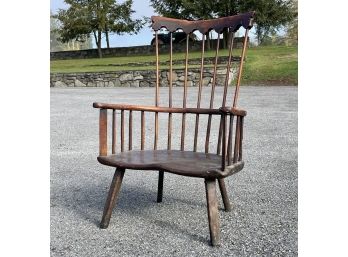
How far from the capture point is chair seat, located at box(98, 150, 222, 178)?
217 cm

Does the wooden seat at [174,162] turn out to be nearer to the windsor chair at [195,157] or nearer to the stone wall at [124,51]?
the windsor chair at [195,157]

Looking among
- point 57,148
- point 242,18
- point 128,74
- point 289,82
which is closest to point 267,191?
point 242,18

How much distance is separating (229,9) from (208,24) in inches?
774

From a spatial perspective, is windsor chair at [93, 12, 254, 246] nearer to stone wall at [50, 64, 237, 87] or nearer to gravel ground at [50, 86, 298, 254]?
gravel ground at [50, 86, 298, 254]

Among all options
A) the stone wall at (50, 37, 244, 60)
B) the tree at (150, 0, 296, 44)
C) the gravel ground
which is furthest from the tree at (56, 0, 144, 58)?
the gravel ground

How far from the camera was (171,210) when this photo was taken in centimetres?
284

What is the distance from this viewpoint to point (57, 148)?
4902 millimetres

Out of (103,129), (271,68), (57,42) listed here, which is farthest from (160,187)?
(57,42)

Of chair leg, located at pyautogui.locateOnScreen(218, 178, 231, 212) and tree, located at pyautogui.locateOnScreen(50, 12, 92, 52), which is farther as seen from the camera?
tree, located at pyautogui.locateOnScreen(50, 12, 92, 52)

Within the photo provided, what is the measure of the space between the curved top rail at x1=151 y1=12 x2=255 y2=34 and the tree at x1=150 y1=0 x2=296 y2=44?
18948 millimetres

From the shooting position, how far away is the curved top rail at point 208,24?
9.00ft

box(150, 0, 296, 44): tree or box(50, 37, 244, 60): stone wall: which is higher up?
box(150, 0, 296, 44): tree

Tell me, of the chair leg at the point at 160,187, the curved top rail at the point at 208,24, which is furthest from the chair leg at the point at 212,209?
the curved top rail at the point at 208,24

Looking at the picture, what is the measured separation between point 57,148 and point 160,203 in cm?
227
